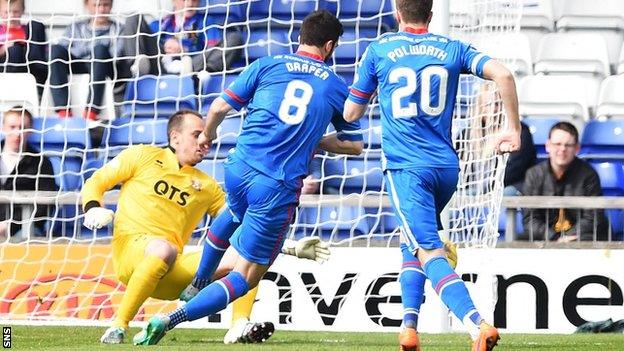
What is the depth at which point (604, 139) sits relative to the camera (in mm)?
12766

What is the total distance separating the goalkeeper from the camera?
895 cm

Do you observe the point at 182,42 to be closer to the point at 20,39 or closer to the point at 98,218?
the point at 20,39

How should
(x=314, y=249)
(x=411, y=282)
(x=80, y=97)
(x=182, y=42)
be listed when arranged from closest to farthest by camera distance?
(x=411, y=282), (x=314, y=249), (x=182, y=42), (x=80, y=97)

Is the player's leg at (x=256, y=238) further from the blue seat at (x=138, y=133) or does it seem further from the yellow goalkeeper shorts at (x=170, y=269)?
the blue seat at (x=138, y=133)

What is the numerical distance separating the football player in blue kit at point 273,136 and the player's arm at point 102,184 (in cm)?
73

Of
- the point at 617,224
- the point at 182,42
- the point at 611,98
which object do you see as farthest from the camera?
the point at 611,98

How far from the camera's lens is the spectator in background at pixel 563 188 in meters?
11.1

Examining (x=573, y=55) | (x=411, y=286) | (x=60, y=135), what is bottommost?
(x=411, y=286)

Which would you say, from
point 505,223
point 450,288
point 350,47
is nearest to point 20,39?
point 350,47

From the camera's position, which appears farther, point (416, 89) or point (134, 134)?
point (134, 134)

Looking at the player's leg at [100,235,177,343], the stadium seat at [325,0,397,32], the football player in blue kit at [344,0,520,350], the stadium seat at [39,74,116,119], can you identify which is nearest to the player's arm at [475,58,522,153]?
the football player in blue kit at [344,0,520,350]

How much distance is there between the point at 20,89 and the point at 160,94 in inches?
48.9

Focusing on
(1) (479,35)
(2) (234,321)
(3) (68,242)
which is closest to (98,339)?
(2) (234,321)

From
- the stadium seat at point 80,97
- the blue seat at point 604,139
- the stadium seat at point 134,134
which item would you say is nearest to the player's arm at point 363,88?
the stadium seat at point 134,134
